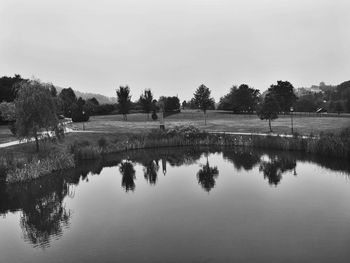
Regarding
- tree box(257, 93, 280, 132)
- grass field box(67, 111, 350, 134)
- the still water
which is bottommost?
the still water

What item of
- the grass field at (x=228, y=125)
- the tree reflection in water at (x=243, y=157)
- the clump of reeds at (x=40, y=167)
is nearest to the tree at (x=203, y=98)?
the grass field at (x=228, y=125)

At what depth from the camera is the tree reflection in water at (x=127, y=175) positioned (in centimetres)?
2459

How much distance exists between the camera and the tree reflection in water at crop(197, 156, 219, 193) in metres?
23.8

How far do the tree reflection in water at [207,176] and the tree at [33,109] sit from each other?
13.6 metres

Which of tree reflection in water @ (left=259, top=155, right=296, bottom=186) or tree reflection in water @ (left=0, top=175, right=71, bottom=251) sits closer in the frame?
tree reflection in water @ (left=0, top=175, right=71, bottom=251)

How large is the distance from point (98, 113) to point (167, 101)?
17.5m

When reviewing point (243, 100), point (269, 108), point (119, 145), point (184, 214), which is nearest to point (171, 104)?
point (243, 100)

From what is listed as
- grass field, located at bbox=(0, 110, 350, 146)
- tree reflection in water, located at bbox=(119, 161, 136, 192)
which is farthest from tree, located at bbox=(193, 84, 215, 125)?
tree reflection in water, located at bbox=(119, 161, 136, 192)

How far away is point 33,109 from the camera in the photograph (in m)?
28.5

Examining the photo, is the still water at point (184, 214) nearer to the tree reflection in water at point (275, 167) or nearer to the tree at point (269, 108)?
the tree reflection in water at point (275, 167)

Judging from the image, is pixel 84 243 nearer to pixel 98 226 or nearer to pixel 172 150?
pixel 98 226

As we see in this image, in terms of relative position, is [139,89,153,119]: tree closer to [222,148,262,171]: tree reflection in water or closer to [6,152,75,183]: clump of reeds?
[222,148,262,171]: tree reflection in water

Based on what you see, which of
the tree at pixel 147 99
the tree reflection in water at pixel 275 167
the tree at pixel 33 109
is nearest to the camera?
the tree reflection in water at pixel 275 167

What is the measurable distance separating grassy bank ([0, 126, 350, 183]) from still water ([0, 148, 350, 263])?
152 cm
